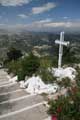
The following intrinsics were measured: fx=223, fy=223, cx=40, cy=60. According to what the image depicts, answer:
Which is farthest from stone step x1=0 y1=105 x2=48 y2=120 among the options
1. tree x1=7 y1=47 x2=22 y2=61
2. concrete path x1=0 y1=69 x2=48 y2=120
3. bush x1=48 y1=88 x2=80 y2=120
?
tree x1=7 y1=47 x2=22 y2=61

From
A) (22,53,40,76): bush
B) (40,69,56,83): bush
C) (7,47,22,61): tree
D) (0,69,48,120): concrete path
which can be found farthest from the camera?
(7,47,22,61): tree

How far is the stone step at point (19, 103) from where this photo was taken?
828 cm

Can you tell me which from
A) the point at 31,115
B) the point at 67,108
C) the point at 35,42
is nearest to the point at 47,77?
the point at 31,115

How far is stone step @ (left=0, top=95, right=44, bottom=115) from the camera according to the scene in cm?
828

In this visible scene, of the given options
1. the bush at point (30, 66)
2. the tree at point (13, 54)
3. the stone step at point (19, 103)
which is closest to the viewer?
the stone step at point (19, 103)

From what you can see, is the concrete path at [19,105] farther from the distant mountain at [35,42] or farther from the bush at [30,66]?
the distant mountain at [35,42]

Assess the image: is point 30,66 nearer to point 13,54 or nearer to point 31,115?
point 31,115

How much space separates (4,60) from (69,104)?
11636mm

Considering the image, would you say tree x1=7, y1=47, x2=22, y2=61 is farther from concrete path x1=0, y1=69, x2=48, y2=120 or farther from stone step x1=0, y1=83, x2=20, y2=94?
concrete path x1=0, y1=69, x2=48, y2=120

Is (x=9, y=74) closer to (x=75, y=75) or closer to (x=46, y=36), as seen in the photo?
(x=75, y=75)

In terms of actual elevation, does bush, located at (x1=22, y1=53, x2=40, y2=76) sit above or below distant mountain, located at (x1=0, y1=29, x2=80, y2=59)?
below

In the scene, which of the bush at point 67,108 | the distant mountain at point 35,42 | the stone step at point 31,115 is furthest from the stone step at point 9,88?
the distant mountain at point 35,42

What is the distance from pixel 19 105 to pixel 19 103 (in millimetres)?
230

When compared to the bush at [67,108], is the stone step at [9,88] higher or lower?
lower
